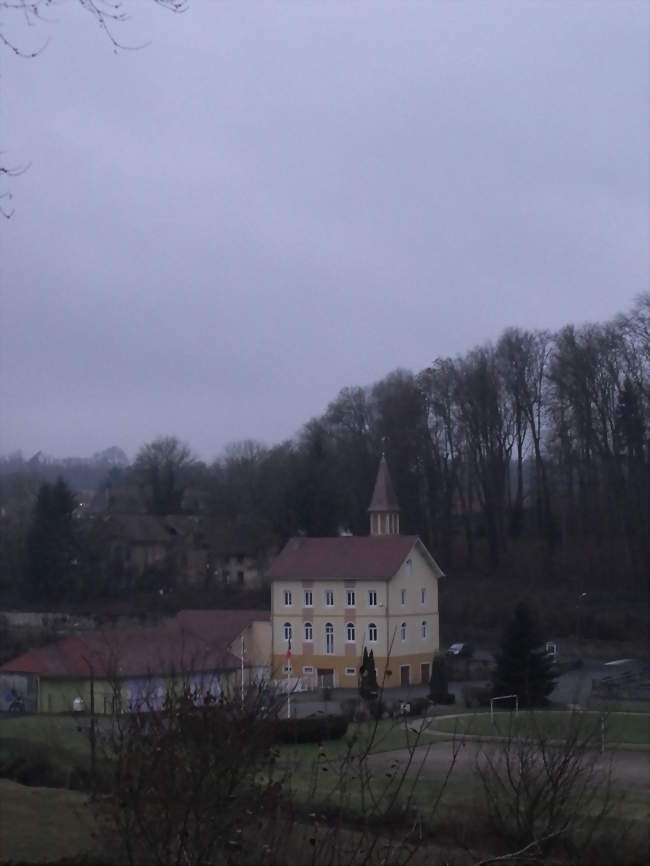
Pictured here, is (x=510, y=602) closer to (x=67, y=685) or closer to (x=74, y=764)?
(x=67, y=685)

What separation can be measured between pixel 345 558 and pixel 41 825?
32.8 metres

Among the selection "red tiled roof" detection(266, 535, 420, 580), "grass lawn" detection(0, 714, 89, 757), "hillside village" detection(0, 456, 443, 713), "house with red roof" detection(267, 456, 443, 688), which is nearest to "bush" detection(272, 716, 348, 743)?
"grass lawn" detection(0, 714, 89, 757)

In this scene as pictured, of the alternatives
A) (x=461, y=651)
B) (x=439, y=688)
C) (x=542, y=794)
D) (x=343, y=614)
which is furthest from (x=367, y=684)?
(x=461, y=651)

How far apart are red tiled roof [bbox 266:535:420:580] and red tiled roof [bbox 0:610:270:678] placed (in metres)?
2.51

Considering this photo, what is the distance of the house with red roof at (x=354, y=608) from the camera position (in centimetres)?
4916

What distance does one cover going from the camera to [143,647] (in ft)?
102

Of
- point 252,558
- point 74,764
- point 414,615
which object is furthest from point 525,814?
point 252,558

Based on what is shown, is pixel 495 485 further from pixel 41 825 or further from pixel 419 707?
pixel 41 825

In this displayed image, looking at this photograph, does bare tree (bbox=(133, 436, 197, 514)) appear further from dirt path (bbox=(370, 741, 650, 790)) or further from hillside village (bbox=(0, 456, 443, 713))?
dirt path (bbox=(370, 741, 650, 790))

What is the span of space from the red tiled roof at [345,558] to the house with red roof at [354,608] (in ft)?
0.14

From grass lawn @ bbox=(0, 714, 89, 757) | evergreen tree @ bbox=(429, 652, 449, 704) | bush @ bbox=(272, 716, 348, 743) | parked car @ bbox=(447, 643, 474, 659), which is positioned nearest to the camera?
bush @ bbox=(272, 716, 348, 743)

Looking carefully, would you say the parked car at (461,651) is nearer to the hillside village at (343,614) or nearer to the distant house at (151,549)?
the hillside village at (343,614)

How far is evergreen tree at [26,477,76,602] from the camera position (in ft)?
197

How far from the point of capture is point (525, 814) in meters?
13.8
